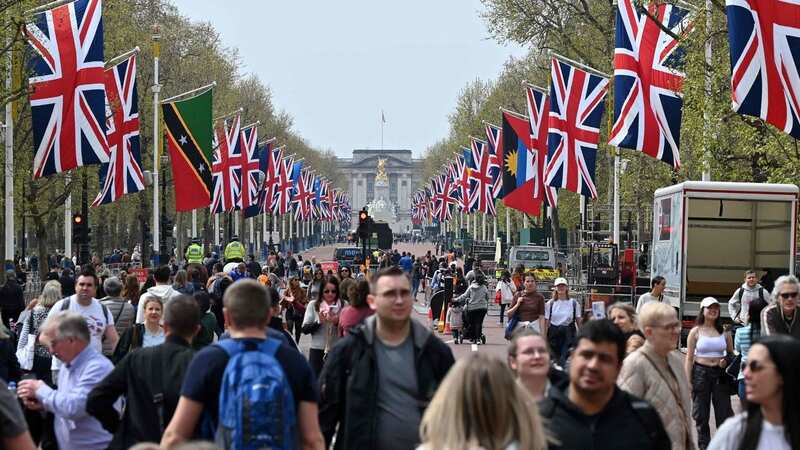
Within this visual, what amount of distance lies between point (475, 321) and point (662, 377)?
2055 centimetres

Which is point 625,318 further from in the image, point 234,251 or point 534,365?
point 234,251

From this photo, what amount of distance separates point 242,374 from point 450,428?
6.08 ft

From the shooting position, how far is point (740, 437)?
21.1 feet

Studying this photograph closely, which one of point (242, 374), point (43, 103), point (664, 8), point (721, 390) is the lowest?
point (721, 390)

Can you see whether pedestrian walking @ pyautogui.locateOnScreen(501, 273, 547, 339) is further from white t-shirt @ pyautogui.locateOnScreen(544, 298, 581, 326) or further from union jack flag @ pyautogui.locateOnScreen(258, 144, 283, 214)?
union jack flag @ pyautogui.locateOnScreen(258, 144, 283, 214)

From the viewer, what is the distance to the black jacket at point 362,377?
7891 mm

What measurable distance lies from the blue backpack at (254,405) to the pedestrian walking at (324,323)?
9.16 m

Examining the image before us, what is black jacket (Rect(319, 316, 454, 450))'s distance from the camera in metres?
7.89

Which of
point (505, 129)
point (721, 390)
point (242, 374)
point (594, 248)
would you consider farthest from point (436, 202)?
point (242, 374)

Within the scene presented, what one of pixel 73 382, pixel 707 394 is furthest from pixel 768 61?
pixel 73 382

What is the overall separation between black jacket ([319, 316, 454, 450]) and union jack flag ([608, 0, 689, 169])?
23.6 metres

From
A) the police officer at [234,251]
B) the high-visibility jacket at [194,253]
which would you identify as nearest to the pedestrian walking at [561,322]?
the police officer at [234,251]

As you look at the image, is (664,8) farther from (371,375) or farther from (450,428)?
(450,428)

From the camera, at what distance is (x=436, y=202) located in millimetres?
111000
